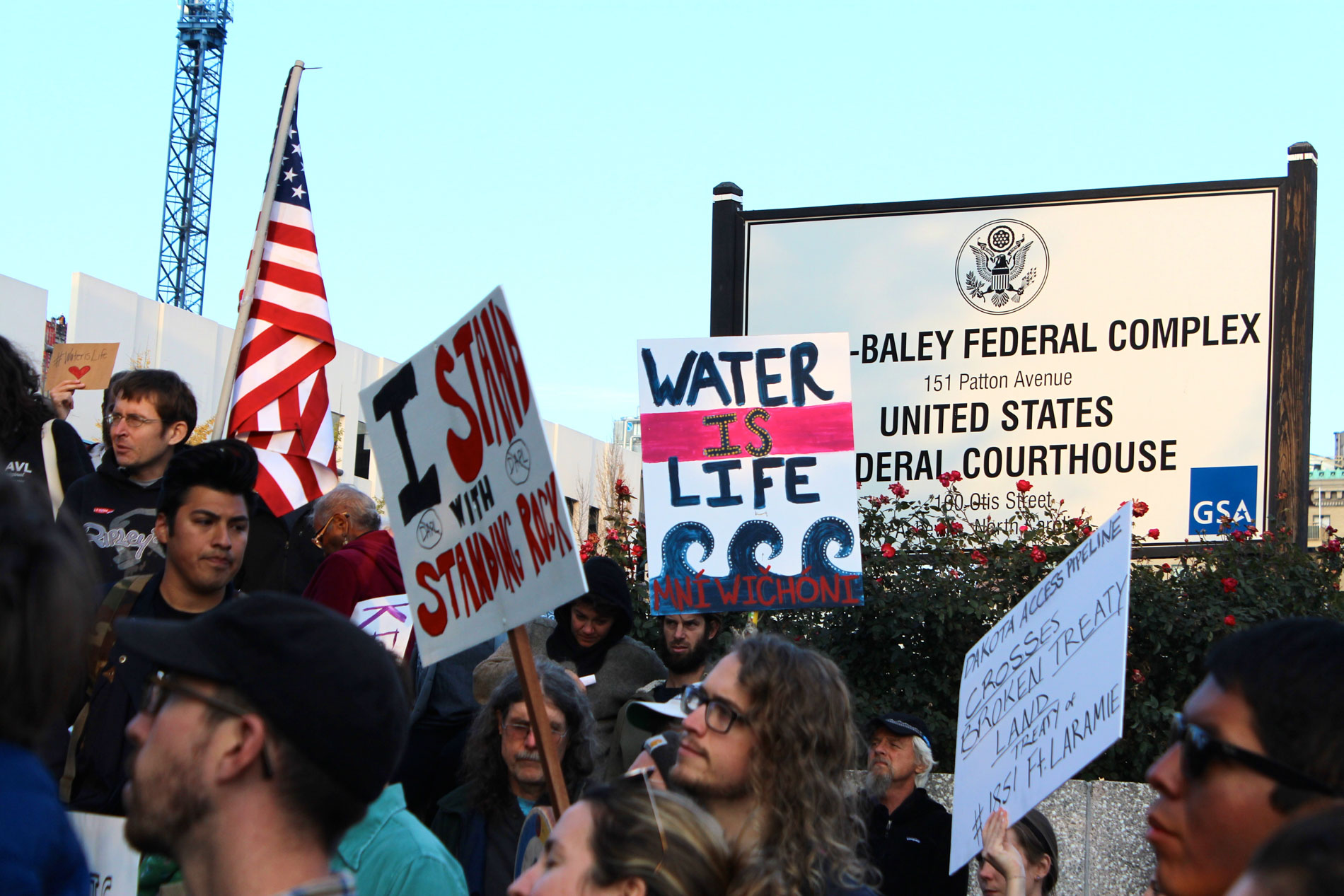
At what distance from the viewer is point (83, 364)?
6.80 metres

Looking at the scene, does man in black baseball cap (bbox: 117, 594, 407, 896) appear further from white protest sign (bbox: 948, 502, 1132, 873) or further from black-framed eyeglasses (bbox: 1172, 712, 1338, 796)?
white protest sign (bbox: 948, 502, 1132, 873)

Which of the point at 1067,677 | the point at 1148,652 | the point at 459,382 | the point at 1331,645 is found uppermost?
the point at 459,382

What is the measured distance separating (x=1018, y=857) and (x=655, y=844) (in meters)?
2.30

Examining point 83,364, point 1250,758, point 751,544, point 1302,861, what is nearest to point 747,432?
point 751,544

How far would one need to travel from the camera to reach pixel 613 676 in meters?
5.96

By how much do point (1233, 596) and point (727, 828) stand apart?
16.8 feet

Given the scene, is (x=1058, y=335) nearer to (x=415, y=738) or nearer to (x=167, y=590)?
(x=415, y=738)

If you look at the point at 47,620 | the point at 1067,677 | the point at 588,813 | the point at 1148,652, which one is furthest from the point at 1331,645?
the point at 1148,652

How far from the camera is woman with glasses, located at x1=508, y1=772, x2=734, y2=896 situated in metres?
2.48

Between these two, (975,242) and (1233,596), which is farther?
(975,242)

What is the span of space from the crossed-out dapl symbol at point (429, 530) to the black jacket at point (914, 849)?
7.72 ft

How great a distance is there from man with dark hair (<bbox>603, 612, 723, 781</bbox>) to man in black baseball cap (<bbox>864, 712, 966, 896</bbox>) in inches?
31.6

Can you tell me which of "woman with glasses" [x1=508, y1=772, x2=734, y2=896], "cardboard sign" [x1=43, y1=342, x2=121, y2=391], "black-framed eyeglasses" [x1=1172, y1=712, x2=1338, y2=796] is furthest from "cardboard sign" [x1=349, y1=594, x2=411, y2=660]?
"black-framed eyeglasses" [x1=1172, y1=712, x2=1338, y2=796]

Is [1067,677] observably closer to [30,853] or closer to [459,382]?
[459,382]
